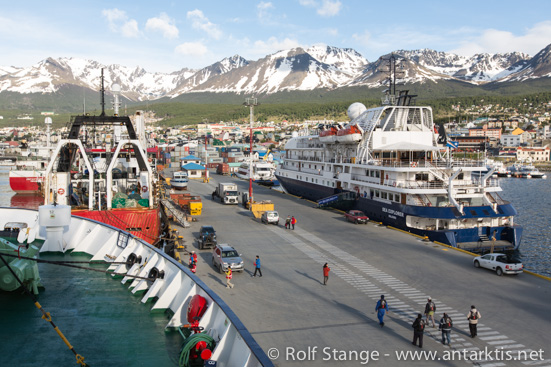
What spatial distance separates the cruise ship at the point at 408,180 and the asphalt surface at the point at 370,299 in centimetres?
268

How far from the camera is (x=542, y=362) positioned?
513 inches

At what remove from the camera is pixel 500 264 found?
21797 millimetres

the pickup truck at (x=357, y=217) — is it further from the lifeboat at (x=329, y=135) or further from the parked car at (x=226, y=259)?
the parked car at (x=226, y=259)

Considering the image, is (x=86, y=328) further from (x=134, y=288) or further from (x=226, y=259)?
(x=226, y=259)

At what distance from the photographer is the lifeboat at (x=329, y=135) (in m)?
45.3

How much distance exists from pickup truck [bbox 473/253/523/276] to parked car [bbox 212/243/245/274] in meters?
12.5

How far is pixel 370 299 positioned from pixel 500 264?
7.92m

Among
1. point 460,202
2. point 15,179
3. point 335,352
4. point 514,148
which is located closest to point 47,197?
point 335,352

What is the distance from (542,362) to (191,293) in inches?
440

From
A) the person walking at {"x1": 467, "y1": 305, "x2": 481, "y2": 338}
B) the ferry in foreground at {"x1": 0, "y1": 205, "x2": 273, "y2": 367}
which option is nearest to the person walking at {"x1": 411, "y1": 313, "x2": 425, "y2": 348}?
the person walking at {"x1": 467, "y1": 305, "x2": 481, "y2": 338}

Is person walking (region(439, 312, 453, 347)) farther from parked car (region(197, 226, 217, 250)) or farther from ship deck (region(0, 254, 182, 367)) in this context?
parked car (region(197, 226, 217, 250))

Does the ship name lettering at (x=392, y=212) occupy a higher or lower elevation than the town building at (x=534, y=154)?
lower

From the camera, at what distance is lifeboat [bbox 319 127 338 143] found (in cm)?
4526

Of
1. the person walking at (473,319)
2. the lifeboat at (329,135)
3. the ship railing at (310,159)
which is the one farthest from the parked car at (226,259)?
the ship railing at (310,159)
